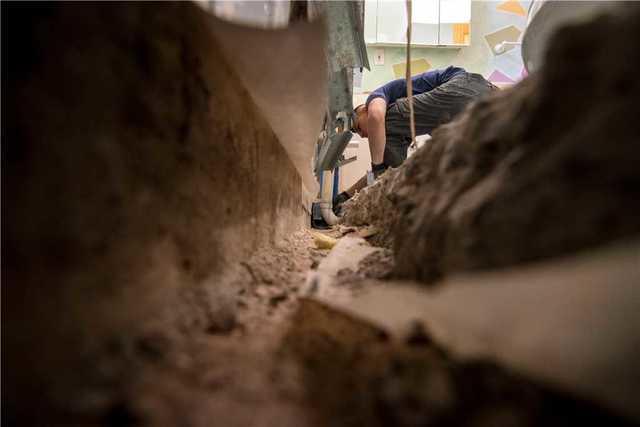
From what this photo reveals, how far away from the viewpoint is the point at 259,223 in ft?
2.65

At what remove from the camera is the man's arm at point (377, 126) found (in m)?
2.40

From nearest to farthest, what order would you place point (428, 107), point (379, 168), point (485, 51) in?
point (428, 107)
point (379, 168)
point (485, 51)

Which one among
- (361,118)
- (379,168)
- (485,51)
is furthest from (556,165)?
(485,51)

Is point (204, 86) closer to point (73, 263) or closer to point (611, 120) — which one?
point (73, 263)

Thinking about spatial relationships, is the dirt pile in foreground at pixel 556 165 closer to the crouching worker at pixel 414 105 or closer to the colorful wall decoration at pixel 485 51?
the crouching worker at pixel 414 105

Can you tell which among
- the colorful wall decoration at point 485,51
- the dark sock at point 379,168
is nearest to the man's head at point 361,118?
the dark sock at point 379,168

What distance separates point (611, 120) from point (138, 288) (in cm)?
55

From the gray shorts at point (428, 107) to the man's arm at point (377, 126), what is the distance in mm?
103

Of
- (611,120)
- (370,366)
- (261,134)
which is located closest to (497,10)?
(261,134)

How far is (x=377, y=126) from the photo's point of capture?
94.3 inches

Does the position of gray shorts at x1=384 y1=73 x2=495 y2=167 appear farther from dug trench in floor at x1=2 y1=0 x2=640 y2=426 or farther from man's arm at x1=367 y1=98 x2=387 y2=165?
dug trench in floor at x1=2 y1=0 x2=640 y2=426

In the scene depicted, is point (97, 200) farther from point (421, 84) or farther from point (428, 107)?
point (421, 84)

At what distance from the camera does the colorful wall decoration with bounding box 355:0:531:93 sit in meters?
3.49

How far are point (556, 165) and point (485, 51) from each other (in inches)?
168
